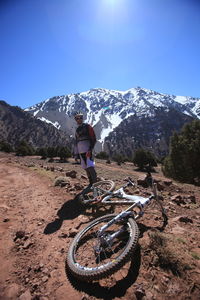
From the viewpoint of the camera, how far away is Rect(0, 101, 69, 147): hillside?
130675 mm

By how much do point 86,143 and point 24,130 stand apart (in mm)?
151921

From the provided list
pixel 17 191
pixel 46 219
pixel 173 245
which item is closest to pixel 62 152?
pixel 17 191

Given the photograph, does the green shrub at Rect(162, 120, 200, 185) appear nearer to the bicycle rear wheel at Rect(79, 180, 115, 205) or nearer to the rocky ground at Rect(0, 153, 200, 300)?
the rocky ground at Rect(0, 153, 200, 300)

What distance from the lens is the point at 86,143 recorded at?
21.2 ft

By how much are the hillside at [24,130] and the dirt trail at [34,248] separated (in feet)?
412

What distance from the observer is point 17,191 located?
7.89m

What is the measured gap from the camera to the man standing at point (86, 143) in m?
6.37

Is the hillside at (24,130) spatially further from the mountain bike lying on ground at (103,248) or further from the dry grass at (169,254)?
the dry grass at (169,254)

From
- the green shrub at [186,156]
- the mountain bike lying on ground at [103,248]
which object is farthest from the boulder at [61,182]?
the green shrub at [186,156]

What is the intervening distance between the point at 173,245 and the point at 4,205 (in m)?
5.41

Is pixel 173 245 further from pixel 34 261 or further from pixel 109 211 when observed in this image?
pixel 34 261

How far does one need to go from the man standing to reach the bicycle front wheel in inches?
105

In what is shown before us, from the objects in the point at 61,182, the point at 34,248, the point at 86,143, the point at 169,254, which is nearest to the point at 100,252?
the point at 169,254

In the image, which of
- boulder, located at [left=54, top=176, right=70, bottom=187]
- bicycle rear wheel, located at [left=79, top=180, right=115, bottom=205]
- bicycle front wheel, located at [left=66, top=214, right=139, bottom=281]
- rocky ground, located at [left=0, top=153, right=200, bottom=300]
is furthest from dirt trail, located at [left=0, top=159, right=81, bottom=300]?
boulder, located at [left=54, top=176, right=70, bottom=187]
